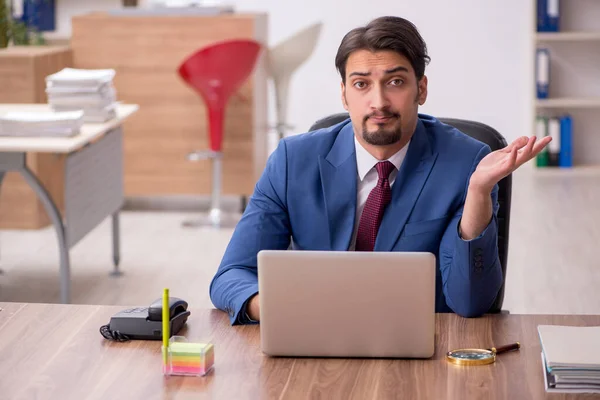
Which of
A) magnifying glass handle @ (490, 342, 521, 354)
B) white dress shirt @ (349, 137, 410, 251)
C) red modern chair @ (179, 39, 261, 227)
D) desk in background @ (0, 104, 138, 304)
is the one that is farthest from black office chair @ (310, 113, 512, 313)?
red modern chair @ (179, 39, 261, 227)

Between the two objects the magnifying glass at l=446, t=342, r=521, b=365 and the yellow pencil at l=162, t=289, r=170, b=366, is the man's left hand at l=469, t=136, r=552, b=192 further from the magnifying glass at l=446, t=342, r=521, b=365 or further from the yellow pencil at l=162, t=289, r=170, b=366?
the yellow pencil at l=162, t=289, r=170, b=366

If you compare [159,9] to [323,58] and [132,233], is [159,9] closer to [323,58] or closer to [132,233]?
[132,233]

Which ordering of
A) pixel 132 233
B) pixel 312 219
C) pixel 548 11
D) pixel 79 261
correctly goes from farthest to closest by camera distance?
pixel 548 11 → pixel 132 233 → pixel 79 261 → pixel 312 219

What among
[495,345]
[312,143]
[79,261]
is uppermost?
[312,143]

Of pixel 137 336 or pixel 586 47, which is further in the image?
pixel 586 47

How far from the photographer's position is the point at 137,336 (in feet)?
6.25

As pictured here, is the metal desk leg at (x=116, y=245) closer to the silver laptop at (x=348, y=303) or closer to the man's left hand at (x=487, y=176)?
the man's left hand at (x=487, y=176)

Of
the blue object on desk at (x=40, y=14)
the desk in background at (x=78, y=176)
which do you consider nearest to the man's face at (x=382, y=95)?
the desk in background at (x=78, y=176)

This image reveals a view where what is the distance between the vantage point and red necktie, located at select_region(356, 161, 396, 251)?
2.22 m

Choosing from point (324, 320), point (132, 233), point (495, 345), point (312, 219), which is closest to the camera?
point (324, 320)

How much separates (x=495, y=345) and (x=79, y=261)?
3.49 m

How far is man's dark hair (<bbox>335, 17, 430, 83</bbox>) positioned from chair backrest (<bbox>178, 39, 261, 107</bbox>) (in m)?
3.21

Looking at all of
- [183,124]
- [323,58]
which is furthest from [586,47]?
[183,124]

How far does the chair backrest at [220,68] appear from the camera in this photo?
5413mm
